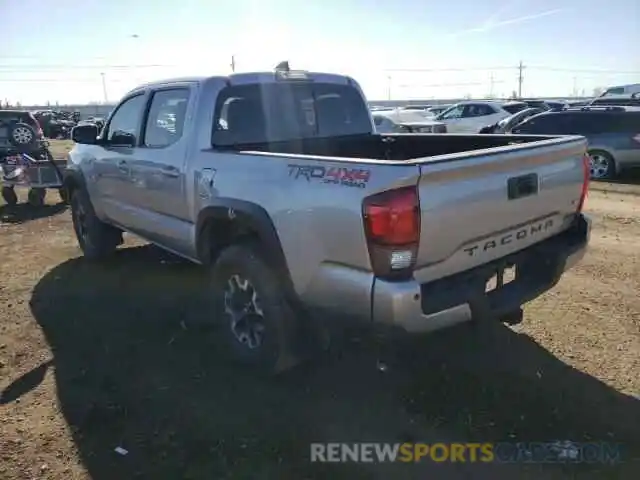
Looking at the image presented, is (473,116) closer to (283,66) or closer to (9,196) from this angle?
(9,196)

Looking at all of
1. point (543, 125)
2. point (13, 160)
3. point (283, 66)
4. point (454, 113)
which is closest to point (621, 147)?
point (543, 125)

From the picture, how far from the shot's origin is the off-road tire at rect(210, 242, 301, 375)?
3.49 m

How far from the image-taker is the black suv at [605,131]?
41.9 feet

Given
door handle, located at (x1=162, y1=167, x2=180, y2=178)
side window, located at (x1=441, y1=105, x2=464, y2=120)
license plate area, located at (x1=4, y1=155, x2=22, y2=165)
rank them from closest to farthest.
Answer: door handle, located at (x1=162, y1=167, x2=180, y2=178), license plate area, located at (x1=4, y1=155, x2=22, y2=165), side window, located at (x1=441, y1=105, x2=464, y2=120)

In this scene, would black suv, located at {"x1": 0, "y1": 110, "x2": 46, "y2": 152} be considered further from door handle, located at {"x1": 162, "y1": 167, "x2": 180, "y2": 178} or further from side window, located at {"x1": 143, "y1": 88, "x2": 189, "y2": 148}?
door handle, located at {"x1": 162, "y1": 167, "x2": 180, "y2": 178}

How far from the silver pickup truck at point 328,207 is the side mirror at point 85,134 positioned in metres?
0.33

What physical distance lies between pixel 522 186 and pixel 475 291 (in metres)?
0.75

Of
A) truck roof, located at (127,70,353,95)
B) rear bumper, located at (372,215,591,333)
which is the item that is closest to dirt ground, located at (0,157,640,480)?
rear bumper, located at (372,215,591,333)

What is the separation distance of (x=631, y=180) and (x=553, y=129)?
84.3 inches

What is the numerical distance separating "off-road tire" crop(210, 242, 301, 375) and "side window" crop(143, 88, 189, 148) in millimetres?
1294

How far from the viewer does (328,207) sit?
2957 mm

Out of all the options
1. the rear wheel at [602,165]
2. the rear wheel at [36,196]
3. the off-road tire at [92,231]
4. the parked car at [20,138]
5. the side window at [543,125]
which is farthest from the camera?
the side window at [543,125]

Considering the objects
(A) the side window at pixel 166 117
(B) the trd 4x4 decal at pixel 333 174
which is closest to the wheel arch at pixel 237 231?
(B) the trd 4x4 decal at pixel 333 174

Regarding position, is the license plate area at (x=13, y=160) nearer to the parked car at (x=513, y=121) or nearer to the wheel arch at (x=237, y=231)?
the wheel arch at (x=237, y=231)
